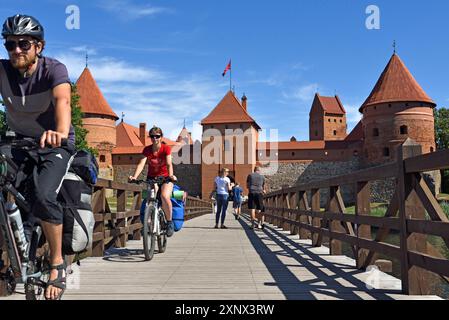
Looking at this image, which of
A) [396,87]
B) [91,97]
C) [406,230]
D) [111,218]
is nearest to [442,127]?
[396,87]

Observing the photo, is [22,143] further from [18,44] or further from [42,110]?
[18,44]

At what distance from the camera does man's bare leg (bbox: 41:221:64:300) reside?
91.2 inches

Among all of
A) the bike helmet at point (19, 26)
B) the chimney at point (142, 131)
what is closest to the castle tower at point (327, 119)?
the chimney at point (142, 131)

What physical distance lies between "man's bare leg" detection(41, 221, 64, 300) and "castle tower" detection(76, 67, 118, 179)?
51.4m

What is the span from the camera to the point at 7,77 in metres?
2.43

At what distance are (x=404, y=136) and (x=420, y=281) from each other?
47.7 m

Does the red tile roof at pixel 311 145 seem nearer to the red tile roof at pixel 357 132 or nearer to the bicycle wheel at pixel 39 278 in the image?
the red tile roof at pixel 357 132

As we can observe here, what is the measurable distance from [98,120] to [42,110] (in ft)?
176

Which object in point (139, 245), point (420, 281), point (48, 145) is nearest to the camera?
point (48, 145)

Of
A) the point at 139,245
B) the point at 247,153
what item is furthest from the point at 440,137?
the point at 139,245

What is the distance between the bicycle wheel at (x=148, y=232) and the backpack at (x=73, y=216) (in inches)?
104

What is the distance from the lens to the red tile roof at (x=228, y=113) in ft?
178

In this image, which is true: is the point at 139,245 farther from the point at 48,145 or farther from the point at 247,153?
the point at 247,153
